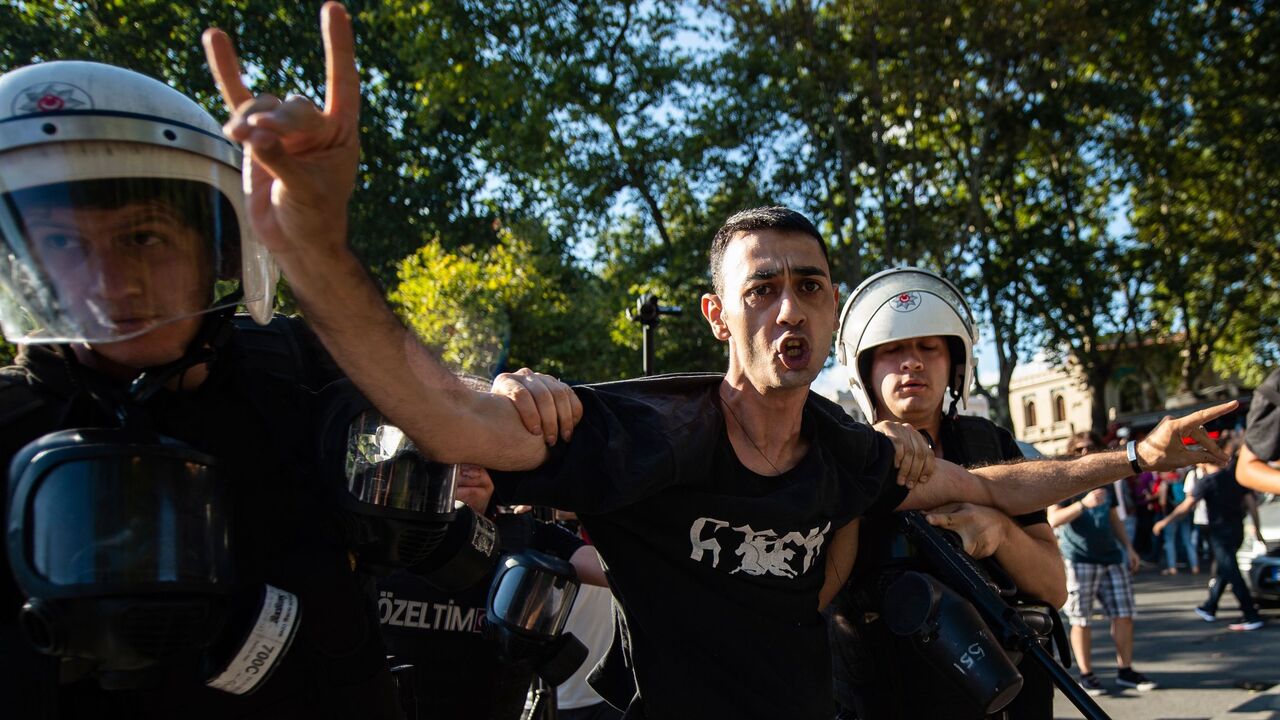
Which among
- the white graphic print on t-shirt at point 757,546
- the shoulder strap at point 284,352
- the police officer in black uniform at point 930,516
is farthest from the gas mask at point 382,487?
the police officer in black uniform at point 930,516

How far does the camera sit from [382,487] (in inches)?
76.5

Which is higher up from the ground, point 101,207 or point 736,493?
point 101,207

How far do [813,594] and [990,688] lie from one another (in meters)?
0.43

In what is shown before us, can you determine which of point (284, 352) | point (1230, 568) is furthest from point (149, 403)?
point (1230, 568)

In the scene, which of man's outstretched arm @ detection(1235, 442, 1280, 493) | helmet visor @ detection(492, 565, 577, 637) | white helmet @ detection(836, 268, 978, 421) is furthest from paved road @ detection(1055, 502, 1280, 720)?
helmet visor @ detection(492, 565, 577, 637)

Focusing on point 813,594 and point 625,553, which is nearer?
point 625,553

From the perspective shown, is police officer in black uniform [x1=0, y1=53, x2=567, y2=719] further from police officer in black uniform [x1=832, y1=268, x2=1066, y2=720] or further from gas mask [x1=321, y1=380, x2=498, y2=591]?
police officer in black uniform [x1=832, y1=268, x2=1066, y2=720]

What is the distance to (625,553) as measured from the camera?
2.29 meters

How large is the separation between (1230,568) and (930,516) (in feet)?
30.5

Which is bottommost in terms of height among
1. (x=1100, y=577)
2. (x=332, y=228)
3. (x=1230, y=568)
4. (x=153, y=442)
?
(x=1230, y=568)

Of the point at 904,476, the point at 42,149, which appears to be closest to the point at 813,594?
the point at 904,476

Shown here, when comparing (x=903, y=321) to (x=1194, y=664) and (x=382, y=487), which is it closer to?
(x=382, y=487)

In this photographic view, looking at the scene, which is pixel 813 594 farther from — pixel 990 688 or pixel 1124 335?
pixel 1124 335

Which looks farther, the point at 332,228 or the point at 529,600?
the point at 529,600
